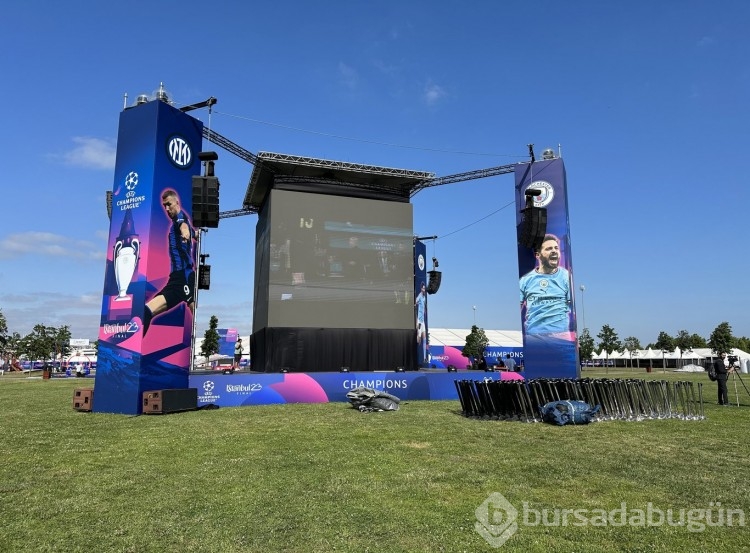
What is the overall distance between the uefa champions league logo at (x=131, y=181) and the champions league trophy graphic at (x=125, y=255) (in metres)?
0.98

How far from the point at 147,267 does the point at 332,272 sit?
1057 centimetres

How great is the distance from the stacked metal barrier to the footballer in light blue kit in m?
9.33

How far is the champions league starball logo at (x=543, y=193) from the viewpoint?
2447 cm

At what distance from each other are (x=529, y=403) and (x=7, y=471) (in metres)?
11.7

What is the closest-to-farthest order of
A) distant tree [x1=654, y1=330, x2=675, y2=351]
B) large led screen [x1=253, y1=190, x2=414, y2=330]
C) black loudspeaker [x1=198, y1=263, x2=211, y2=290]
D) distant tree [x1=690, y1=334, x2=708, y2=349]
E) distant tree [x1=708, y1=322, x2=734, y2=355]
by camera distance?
1. large led screen [x1=253, y1=190, x2=414, y2=330]
2. black loudspeaker [x1=198, y1=263, x2=211, y2=290]
3. distant tree [x1=708, y1=322, x2=734, y2=355]
4. distant tree [x1=654, y1=330, x2=675, y2=351]
5. distant tree [x1=690, y1=334, x2=708, y2=349]

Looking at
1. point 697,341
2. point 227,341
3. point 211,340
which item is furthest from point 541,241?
point 697,341

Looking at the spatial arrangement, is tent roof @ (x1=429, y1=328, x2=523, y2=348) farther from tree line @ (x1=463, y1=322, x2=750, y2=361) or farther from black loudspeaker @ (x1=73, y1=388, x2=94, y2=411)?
black loudspeaker @ (x1=73, y1=388, x2=94, y2=411)

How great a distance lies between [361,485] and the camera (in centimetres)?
668

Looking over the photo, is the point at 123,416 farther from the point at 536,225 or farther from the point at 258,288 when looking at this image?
the point at 536,225

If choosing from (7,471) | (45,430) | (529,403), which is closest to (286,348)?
(45,430)

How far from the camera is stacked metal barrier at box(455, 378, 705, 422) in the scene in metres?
13.3

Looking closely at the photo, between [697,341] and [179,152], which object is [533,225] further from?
[697,341]

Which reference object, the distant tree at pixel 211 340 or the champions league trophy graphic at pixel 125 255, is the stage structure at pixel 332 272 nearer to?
the champions league trophy graphic at pixel 125 255

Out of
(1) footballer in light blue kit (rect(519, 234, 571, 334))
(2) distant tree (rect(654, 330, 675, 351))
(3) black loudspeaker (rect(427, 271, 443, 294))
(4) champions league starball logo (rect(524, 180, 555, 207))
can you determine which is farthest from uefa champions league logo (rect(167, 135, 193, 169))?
(2) distant tree (rect(654, 330, 675, 351))
